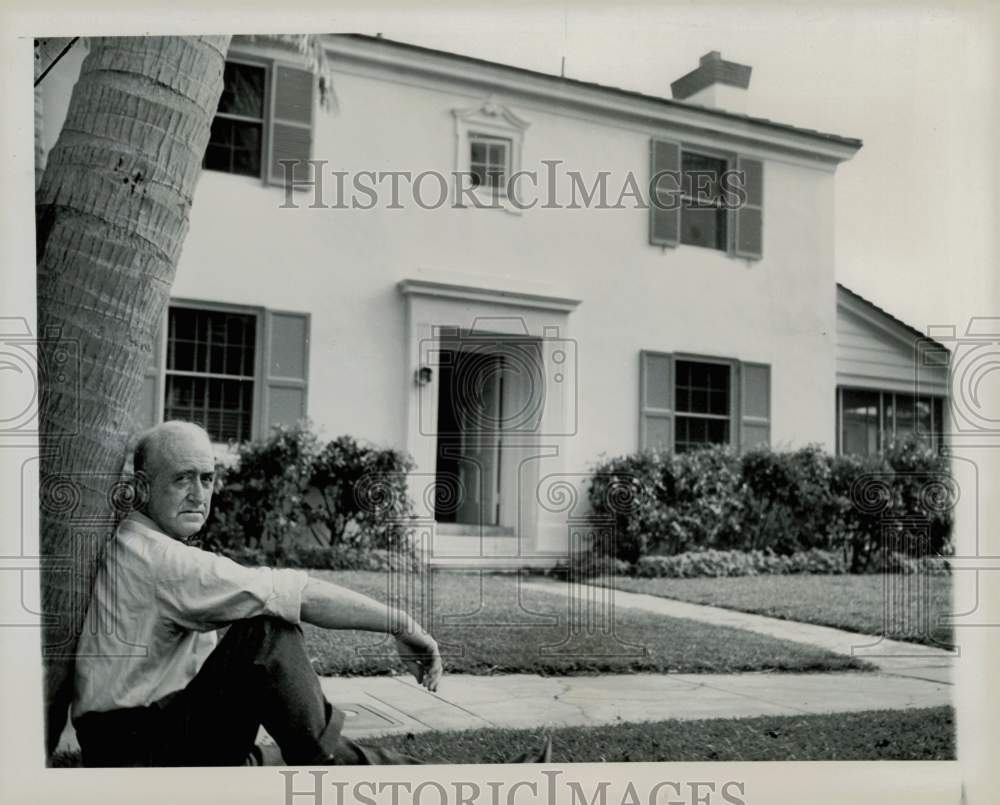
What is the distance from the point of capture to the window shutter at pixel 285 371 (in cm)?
366

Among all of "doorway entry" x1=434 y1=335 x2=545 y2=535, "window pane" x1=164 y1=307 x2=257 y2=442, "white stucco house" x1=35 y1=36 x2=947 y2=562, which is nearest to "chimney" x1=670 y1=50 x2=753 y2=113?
"white stucco house" x1=35 y1=36 x2=947 y2=562

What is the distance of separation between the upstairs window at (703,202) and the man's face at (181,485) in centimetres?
184

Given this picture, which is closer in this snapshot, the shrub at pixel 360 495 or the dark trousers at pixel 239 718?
the dark trousers at pixel 239 718

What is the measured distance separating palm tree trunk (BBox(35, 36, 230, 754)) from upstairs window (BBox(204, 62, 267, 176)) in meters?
0.12

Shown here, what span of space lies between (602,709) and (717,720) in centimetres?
39

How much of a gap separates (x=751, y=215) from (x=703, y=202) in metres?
0.22

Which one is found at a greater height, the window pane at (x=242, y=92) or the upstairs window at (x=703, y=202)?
the window pane at (x=242, y=92)

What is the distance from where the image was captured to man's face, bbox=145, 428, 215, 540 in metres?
3.50

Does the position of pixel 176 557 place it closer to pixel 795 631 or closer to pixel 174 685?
pixel 174 685

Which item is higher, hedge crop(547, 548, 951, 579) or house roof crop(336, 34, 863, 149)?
house roof crop(336, 34, 863, 149)

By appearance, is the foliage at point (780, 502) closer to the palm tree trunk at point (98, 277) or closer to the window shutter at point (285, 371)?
the window shutter at point (285, 371)

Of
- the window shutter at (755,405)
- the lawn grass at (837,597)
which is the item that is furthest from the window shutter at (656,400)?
the lawn grass at (837,597)

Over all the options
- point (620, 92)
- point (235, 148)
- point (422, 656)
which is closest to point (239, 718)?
point (422, 656)

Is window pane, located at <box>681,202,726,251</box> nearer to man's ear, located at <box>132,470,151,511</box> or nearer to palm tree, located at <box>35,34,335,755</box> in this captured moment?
palm tree, located at <box>35,34,335,755</box>
